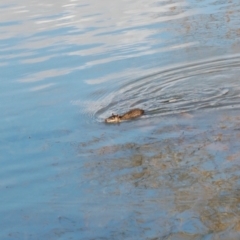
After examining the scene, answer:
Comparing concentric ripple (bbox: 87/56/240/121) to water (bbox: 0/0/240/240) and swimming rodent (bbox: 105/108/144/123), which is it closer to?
water (bbox: 0/0/240/240)

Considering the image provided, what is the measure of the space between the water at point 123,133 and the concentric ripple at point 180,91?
2 cm

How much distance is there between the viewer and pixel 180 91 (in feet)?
30.2

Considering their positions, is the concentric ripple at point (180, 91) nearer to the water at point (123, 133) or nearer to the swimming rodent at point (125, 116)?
the water at point (123, 133)

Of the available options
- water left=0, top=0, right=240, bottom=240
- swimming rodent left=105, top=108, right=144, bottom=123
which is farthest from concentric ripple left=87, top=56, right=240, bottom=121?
swimming rodent left=105, top=108, right=144, bottom=123

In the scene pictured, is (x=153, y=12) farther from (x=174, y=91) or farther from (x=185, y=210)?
(x=185, y=210)

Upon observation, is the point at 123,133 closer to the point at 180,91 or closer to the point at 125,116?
the point at 125,116

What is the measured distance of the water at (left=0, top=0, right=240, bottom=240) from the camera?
582cm

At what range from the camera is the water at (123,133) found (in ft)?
19.1

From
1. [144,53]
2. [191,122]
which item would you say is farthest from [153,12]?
[191,122]

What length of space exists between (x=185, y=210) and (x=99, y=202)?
83cm

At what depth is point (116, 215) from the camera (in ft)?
19.2

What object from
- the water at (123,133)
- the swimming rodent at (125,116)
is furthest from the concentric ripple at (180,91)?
the swimming rodent at (125,116)

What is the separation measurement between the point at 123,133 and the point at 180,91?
1.69 m

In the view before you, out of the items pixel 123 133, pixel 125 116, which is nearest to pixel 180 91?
pixel 125 116
